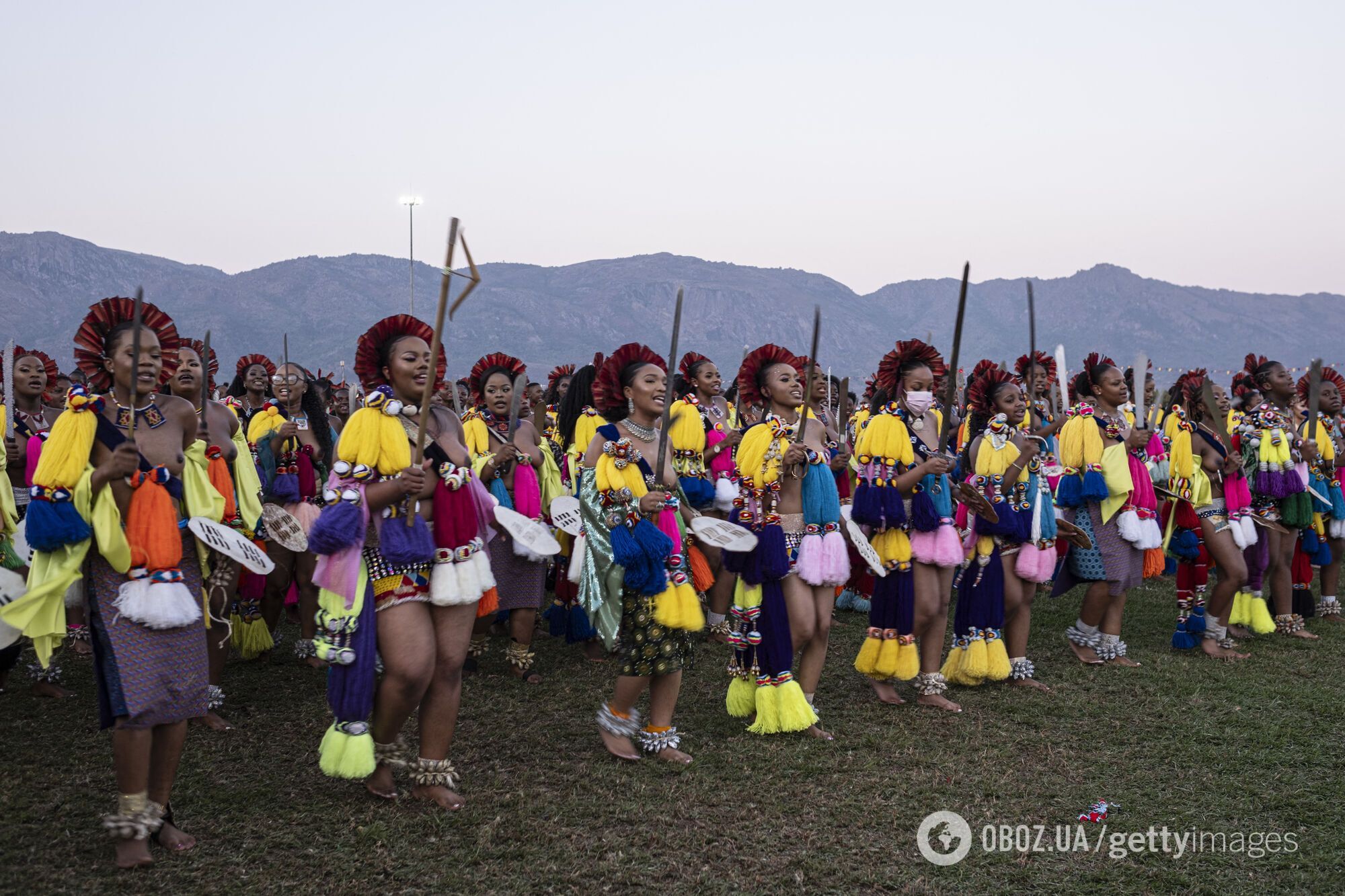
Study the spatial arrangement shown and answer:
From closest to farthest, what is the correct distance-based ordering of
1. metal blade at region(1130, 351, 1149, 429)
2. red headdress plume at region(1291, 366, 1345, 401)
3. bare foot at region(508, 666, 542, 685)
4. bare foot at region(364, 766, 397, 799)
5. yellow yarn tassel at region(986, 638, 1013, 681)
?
bare foot at region(364, 766, 397, 799) < metal blade at region(1130, 351, 1149, 429) < yellow yarn tassel at region(986, 638, 1013, 681) < bare foot at region(508, 666, 542, 685) < red headdress plume at region(1291, 366, 1345, 401)

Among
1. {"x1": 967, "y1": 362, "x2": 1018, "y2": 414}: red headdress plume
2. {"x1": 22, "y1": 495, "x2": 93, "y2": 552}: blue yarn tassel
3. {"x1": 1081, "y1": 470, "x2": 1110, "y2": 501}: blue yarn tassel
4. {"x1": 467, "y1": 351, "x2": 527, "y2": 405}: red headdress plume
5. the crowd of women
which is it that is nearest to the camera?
{"x1": 22, "y1": 495, "x2": 93, "y2": 552}: blue yarn tassel

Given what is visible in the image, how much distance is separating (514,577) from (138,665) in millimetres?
3740

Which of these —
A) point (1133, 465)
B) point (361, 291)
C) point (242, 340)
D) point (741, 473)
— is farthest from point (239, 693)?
point (361, 291)

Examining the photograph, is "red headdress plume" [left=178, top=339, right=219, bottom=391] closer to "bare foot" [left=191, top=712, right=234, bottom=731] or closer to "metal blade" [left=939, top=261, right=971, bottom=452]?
"bare foot" [left=191, top=712, right=234, bottom=731]

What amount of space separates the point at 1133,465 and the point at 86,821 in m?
7.14

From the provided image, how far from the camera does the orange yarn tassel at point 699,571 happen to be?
581 cm

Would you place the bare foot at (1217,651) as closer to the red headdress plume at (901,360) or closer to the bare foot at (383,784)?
the red headdress plume at (901,360)

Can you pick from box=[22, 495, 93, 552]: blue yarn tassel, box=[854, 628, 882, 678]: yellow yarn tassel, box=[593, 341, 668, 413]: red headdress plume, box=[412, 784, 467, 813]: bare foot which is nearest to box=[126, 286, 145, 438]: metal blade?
box=[22, 495, 93, 552]: blue yarn tassel

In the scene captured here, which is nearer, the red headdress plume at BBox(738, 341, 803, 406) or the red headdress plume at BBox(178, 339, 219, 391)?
the red headdress plume at BBox(178, 339, 219, 391)

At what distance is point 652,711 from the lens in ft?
18.7

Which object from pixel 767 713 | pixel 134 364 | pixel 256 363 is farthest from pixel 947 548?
pixel 256 363

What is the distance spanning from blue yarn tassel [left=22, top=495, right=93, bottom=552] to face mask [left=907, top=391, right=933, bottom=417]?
4.80 meters

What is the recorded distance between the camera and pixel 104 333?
4.47 meters

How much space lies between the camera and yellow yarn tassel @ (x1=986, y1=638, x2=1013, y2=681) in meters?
7.12
